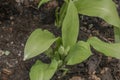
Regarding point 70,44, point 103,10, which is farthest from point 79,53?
point 103,10

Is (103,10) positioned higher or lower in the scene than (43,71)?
higher

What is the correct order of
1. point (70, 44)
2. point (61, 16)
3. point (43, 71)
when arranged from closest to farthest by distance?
point (43, 71)
point (70, 44)
point (61, 16)

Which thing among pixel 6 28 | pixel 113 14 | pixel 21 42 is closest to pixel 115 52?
pixel 113 14

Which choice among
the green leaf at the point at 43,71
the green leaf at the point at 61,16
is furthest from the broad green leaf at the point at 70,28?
the green leaf at the point at 61,16

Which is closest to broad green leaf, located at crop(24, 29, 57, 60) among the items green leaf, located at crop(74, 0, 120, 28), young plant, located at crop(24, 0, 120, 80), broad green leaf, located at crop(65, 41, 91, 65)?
young plant, located at crop(24, 0, 120, 80)

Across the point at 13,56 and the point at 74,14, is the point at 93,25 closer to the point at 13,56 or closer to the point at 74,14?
the point at 74,14

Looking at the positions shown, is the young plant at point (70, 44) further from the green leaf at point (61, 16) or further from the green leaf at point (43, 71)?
the green leaf at point (61, 16)

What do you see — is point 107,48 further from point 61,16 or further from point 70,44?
point 61,16
